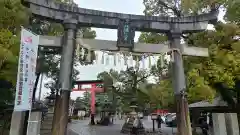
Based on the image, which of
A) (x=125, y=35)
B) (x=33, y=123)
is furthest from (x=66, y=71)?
(x=125, y=35)

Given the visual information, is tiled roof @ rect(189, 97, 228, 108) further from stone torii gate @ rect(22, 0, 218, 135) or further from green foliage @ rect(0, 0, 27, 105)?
green foliage @ rect(0, 0, 27, 105)

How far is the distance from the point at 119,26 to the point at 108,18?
0.56 m

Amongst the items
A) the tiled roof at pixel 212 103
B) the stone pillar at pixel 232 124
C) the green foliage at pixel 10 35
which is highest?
the green foliage at pixel 10 35

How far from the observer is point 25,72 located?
748cm

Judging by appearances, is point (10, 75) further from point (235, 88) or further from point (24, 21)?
point (235, 88)

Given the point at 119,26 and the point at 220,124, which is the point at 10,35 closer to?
the point at 119,26

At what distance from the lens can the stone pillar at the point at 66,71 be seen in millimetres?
8729

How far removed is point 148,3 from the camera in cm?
1622

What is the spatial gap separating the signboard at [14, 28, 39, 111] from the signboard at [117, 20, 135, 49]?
11.6 ft

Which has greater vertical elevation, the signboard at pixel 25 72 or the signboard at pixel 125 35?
the signboard at pixel 125 35

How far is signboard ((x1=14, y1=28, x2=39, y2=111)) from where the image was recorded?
7.18m

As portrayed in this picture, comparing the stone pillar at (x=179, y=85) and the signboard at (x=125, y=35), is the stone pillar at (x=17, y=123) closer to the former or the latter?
the signboard at (x=125, y=35)

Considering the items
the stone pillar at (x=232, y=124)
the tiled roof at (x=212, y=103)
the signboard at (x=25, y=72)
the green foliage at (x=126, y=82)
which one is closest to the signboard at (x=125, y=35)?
the signboard at (x=25, y=72)

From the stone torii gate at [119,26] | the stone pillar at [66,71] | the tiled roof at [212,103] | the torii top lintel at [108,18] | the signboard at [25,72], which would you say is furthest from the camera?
the tiled roof at [212,103]
